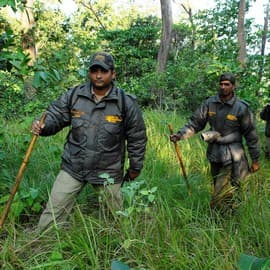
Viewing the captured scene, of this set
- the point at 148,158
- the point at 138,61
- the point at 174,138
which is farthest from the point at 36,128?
the point at 138,61

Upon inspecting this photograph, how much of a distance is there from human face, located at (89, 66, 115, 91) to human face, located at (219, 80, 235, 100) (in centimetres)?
158

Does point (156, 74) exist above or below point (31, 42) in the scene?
below

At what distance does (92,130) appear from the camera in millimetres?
3406

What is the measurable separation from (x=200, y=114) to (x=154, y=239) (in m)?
2.26

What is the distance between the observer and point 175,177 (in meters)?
5.21

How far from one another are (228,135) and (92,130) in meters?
1.88

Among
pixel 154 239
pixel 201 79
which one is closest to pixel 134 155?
pixel 154 239

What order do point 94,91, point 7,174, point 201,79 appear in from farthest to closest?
point 201,79, point 7,174, point 94,91

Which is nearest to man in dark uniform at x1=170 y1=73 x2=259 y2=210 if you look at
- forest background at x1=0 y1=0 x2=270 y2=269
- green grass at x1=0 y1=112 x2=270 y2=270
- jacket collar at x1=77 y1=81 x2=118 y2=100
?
forest background at x1=0 y1=0 x2=270 y2=269

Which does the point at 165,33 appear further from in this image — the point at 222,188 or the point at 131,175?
the point at 131,175

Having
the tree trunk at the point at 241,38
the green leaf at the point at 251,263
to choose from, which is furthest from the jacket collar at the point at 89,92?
the tree trunk at the point at 241,38

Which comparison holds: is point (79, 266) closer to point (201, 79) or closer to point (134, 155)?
point (134, 155)

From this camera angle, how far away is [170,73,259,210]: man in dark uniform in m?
4.48

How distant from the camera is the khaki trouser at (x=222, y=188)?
4.12 metres
